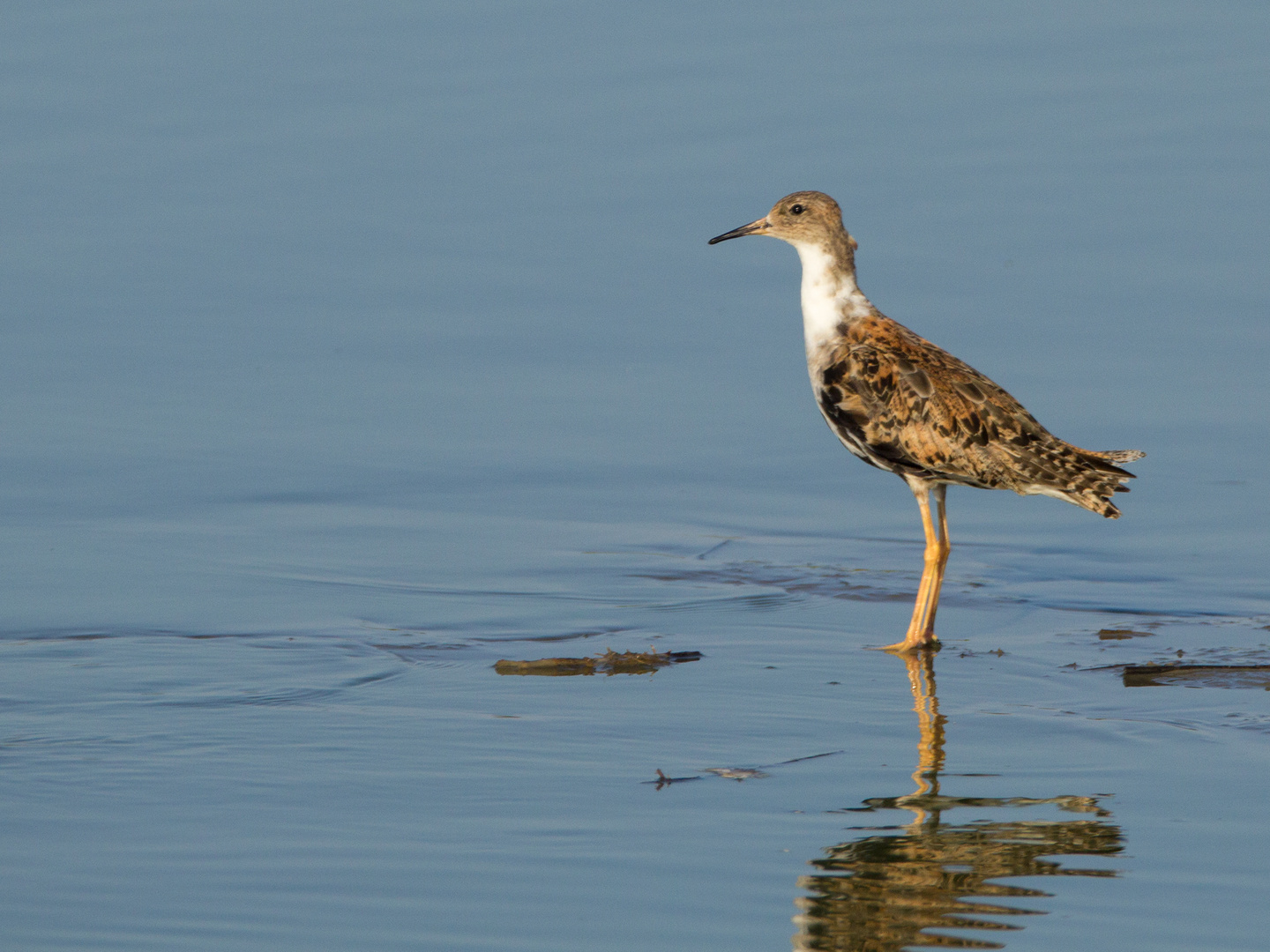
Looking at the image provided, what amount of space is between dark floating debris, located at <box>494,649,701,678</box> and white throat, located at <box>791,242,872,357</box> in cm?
246

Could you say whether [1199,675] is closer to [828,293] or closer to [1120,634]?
[1120,634]

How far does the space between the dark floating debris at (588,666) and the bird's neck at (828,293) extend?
248 cm

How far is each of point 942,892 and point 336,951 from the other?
1.80 m

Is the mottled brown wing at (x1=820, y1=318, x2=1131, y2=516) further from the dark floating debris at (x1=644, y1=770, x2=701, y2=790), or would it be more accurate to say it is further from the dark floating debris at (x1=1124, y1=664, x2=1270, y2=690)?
the dark floating debris at (x1=644, y1=770, x2=701, y2=790)

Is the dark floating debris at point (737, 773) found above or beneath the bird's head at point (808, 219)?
beneath

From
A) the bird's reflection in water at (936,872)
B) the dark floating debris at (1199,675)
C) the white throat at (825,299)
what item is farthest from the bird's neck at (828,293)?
the bird's reflection in water at (936,872)

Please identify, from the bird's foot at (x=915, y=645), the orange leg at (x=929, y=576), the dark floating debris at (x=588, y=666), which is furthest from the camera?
the orange leg at (x=929, y=576)

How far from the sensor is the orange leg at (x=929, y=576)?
9.14 metres

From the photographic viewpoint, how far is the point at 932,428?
991cm

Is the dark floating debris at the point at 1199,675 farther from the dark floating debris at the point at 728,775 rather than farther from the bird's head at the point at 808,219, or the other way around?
the bird's head at the point at 808,219

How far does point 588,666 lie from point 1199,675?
8.27ft

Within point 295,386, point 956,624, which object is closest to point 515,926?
point 956,624

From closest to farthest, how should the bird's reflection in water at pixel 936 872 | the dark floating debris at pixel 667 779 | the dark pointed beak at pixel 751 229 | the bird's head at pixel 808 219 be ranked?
the bird's reflection in water at pixel 936 872, the dark floating debris at pixel 667 779, the bird's head at pixel 808 219, the dark pointed beak at pixel 751 229

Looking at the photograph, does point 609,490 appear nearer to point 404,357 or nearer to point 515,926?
point 404,357
